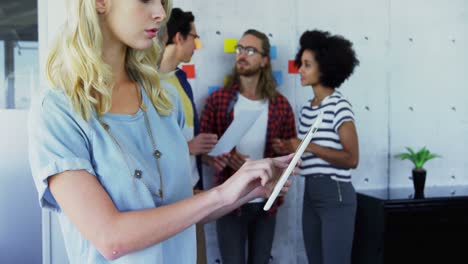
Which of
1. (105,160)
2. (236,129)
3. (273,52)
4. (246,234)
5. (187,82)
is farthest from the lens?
(273,52)

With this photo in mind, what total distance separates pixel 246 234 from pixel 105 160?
7.63 feet

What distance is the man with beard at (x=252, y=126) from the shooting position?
3.11 m

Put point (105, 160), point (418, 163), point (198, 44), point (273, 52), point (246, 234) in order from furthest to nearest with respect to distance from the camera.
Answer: point (418, 163) → point (273, 52) → point (198, 44) → point (246, 234) → point (105, 160)

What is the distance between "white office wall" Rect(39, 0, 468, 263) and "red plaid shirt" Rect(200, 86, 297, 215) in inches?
8.0

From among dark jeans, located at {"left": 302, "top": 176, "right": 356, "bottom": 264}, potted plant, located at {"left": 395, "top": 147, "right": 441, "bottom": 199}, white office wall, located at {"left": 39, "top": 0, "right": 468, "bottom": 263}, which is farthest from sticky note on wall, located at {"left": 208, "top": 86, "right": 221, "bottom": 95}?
potted plant, located at {"left": 395, "top": 147, "right": 441, "bottom": 199}

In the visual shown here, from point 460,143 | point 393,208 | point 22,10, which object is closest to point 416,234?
point 393,208

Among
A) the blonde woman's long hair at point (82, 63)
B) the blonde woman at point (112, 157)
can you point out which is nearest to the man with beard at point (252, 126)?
the blonde woman at point (112, 157)

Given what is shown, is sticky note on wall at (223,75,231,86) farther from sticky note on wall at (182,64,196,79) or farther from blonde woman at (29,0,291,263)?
blonde woman at (29,0,291,263)

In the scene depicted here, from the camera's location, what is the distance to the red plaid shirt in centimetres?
328

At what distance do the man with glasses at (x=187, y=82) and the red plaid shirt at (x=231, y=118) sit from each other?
45 centimetres

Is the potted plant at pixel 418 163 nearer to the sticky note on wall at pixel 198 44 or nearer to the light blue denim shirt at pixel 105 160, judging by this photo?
the sticky note on wall at pixel 198 44

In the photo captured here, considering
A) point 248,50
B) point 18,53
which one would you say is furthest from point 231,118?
point 18,53

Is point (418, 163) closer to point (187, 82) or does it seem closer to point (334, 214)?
point (334, 214)

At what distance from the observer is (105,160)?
99 centimetres
